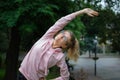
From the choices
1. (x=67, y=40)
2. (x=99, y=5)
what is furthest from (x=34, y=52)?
(x=99, y=5)

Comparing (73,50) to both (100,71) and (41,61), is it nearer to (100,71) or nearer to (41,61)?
(41,61)

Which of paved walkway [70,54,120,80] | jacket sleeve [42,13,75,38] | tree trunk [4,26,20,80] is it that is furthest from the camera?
paved walkway [70,54,120,80]

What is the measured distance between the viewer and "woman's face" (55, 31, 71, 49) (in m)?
4.20

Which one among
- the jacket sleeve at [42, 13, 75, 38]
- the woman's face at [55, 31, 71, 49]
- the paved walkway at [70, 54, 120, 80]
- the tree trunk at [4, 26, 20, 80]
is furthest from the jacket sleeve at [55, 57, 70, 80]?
the paved walkway at [70, 54, 120, 80]

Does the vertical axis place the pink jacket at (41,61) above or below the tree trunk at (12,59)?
above

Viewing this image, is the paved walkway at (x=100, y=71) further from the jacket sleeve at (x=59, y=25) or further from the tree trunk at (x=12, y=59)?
the jacket sleeve at (x=59, y=25)

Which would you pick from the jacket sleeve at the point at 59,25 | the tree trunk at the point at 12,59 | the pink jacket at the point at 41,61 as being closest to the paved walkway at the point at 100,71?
the tree trunk at the point at 12,59

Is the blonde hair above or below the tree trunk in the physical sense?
above

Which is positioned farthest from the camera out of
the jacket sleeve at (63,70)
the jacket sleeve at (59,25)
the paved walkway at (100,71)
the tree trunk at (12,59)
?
the paved walkway at (100,71)

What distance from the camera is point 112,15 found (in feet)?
103

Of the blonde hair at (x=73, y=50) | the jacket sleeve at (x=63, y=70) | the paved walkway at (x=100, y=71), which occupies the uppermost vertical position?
the blonde hair at (x=73, y=50)

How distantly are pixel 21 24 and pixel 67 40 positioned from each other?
10571 mm

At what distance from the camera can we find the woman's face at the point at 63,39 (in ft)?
13.8

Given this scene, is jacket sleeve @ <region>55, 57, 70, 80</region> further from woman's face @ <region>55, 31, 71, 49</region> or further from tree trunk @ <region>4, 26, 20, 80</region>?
tree trunk @ <region>4, 26, 20, 80</region>
